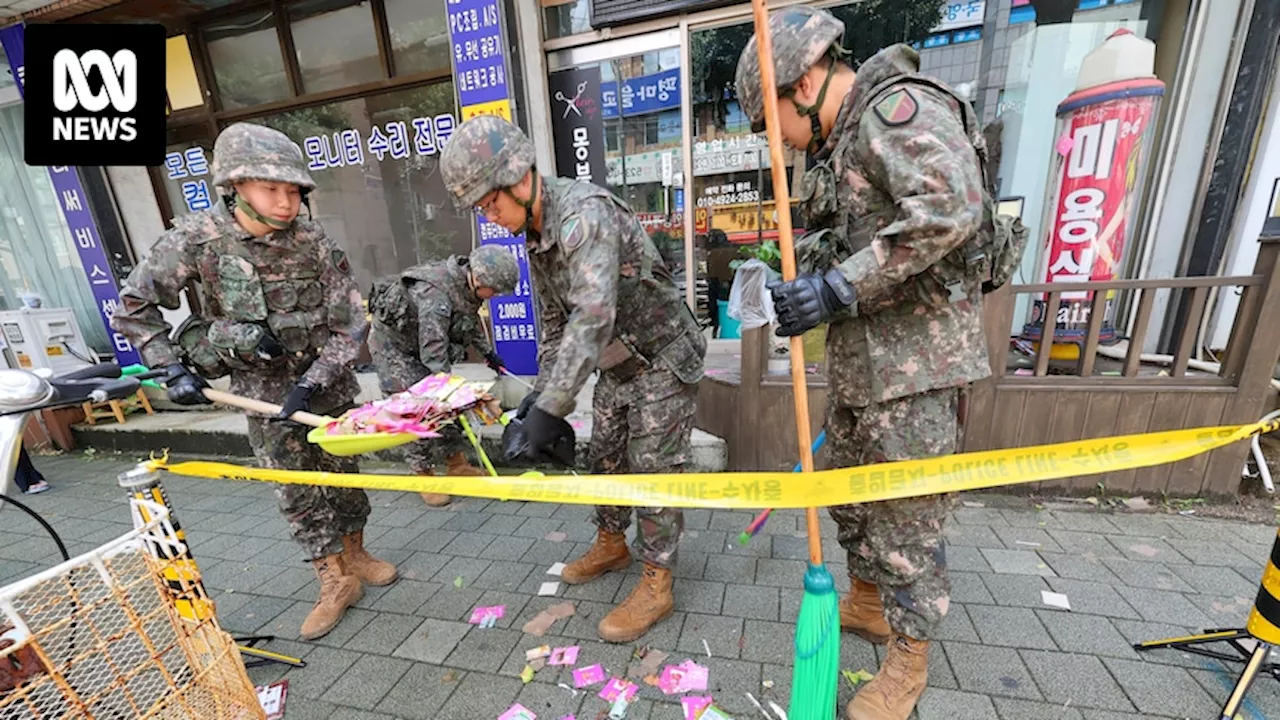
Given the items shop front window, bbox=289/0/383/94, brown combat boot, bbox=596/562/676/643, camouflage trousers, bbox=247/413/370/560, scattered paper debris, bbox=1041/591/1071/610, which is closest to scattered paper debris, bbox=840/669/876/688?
brown combat boot, bbox=596/562/676/643

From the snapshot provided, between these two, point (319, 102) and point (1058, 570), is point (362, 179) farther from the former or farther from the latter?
point (1058, 570)

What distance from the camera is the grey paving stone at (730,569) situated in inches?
103

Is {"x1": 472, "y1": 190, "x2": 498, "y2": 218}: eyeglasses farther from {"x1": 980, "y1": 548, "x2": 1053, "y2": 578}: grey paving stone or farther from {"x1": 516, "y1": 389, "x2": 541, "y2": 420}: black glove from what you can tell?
{"x1": 980, "y1": 548, "x2": 1053, "y2": 578}: grey paving stone

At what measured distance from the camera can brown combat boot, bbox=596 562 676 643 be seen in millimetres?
2225

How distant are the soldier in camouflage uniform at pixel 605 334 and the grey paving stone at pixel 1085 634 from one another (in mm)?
1656

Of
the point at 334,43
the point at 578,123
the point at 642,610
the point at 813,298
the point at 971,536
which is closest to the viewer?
the point at 813,298

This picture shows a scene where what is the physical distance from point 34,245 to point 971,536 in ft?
36.3

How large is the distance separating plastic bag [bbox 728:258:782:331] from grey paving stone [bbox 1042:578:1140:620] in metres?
1.96

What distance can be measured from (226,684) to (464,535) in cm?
154

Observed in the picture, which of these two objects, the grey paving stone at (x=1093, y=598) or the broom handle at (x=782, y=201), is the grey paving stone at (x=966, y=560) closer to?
the grey paving stone at (x=1093, y=598)

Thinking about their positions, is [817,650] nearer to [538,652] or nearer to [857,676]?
Answer: [857,676]

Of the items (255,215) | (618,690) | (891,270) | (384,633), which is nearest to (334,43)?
(255,215)

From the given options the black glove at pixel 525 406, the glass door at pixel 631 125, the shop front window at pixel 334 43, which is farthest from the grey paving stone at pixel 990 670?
the shop front window at pixel 334 43

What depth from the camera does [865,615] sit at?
217 cm
